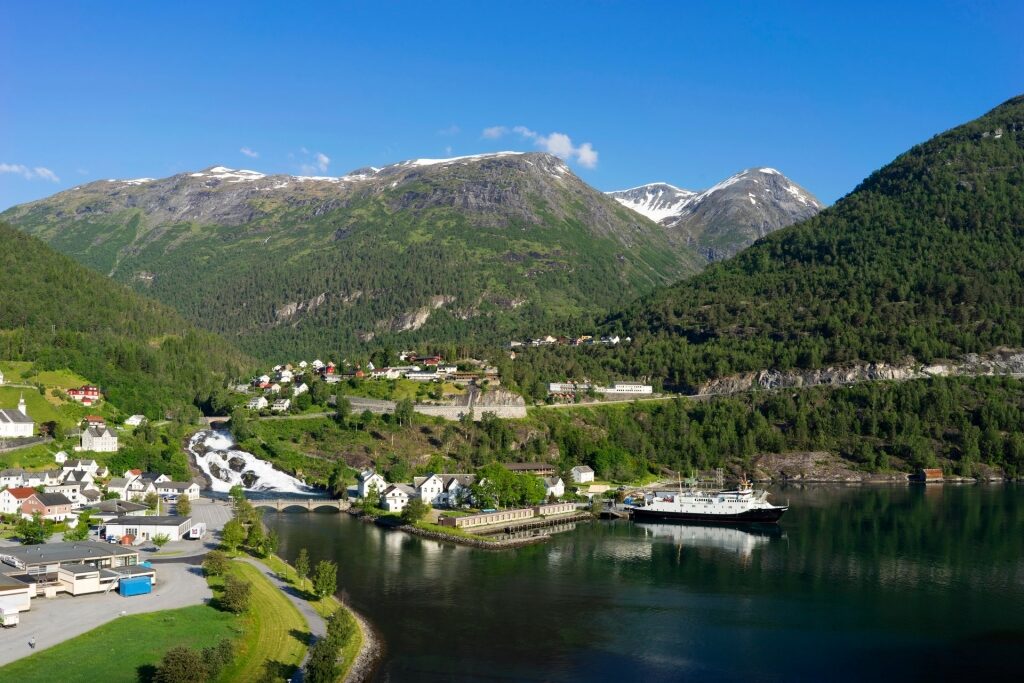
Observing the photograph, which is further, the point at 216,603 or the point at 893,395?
the point at 893,395

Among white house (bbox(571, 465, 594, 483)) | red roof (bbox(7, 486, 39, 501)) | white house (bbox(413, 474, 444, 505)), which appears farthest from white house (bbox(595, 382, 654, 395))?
red roof (bbox(7, 486, 39, 501))

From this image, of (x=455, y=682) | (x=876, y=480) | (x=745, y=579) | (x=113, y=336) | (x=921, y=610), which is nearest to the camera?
(x=455, y=682)

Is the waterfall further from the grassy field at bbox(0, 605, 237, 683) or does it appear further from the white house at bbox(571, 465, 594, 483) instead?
the grassy field at bbox(0, 605, 237, 683)

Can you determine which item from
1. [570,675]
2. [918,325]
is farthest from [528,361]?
[570,675]

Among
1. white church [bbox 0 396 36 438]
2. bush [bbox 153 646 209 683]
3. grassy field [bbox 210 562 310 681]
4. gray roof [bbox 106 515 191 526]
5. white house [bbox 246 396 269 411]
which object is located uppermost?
white house [bbox 246 396 269 411]

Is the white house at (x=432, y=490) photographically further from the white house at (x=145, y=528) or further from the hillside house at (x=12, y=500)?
the hillside house at (x=12, y=500)

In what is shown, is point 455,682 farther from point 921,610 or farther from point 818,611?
point 921,610
